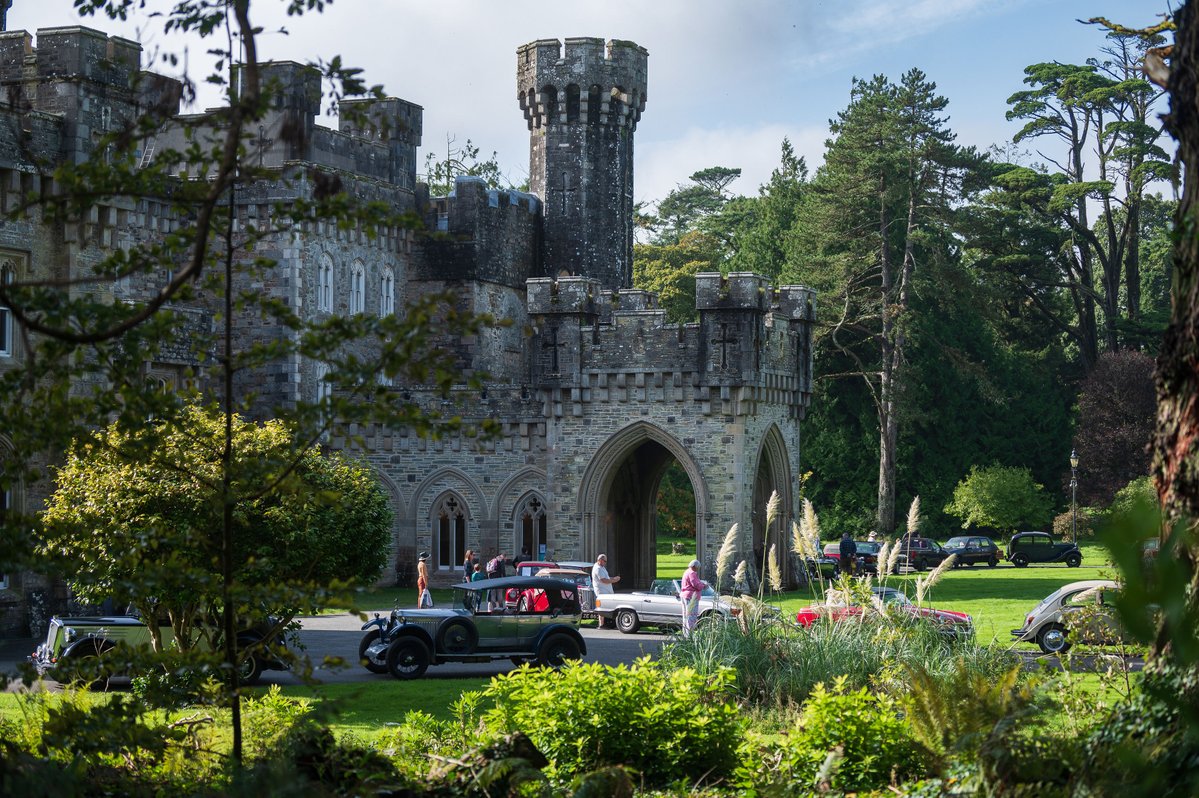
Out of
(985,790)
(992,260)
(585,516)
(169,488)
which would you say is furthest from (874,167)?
(985,790)

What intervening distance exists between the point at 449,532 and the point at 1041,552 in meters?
19.0

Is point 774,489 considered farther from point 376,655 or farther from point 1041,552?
point 376,655

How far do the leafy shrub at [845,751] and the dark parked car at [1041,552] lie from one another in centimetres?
3455

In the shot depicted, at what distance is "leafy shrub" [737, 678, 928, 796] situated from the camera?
9.90 meters

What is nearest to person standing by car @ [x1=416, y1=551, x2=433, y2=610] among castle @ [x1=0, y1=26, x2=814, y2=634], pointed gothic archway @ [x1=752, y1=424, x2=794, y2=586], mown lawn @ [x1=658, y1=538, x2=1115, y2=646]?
castle @ [x1=0, y1=26, x2=814, y2=634]

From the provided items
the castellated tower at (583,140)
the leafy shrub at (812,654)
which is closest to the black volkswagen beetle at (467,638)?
the leafy shrub at (812,654)

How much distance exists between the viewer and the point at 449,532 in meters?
34.2

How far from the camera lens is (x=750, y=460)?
31766mm

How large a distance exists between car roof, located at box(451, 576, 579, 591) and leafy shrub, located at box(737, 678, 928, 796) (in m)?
9.55

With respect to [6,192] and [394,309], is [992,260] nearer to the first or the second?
[394,309]

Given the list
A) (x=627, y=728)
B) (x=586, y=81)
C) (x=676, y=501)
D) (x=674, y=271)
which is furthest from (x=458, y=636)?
(x=674, y=271)

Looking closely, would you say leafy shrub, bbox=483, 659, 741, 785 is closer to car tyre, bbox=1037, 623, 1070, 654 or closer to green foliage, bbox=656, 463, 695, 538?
car tyre, bbox=1037, 623, 1070, 654

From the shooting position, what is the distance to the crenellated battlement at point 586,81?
1539 inches

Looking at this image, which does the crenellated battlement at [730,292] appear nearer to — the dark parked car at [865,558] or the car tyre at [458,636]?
the dark parked car at [865,558]
